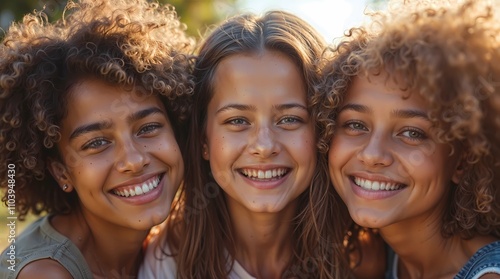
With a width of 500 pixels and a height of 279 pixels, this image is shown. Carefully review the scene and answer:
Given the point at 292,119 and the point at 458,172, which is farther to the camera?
the point at 292,119

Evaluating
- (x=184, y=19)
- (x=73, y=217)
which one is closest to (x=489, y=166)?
(x=73, y=217)

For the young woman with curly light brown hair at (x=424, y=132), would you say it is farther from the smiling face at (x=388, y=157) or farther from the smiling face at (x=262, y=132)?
the smiling face at (x=262, y=132)

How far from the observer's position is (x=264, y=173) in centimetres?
321

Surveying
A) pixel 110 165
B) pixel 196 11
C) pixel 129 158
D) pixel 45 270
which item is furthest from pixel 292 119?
pixel 196 11

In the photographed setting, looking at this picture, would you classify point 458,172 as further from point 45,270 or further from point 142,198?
point 45,270

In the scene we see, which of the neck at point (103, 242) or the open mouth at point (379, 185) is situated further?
the neck at point (103, 242)

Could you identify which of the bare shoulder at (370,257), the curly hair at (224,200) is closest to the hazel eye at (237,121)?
the curly hair at (224,200)

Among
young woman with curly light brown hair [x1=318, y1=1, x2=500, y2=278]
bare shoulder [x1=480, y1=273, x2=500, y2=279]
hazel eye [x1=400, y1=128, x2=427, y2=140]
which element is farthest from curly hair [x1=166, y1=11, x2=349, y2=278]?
bare shoulder [x1=480, y1=273, x2=500, y2=279]

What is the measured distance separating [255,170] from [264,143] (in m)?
0.20

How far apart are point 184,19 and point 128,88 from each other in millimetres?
5024

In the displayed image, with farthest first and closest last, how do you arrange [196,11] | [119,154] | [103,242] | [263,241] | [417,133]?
[196,11] → [263,241] → [103,242] → [119,154] → [417,133]

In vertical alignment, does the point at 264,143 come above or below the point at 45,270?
above

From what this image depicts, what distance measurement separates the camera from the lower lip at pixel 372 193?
297cm

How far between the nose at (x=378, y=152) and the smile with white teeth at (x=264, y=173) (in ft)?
1.68
